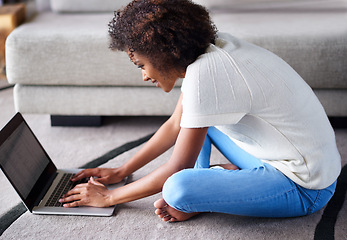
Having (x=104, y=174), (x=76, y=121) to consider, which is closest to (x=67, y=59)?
(x=76, y=121)

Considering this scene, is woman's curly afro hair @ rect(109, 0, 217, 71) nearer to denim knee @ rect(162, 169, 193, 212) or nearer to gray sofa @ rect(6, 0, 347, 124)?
denim knee @ rect(162, 169, 193, 212)

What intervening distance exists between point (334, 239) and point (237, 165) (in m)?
0.34

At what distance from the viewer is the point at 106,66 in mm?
1632

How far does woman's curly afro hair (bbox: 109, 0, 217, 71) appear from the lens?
0.95 metres

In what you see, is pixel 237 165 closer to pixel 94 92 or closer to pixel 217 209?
pixel 217 209

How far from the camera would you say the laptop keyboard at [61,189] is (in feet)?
4.01

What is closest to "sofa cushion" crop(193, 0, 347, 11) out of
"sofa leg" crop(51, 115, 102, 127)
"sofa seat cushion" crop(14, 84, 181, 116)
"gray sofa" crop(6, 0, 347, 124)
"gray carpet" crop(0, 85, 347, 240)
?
"gray sofa" crop(6, 0, 347, 124)

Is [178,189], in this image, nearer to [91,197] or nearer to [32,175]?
[91,197]

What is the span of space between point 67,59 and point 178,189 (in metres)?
0.79

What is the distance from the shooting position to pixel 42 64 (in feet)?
5.36

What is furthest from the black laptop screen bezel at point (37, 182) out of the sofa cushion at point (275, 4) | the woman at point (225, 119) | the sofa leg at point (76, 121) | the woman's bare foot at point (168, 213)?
the sofa cushion at point (275, 4)

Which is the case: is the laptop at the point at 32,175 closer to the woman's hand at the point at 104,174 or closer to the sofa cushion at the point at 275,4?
the woman's hand at the point at 104,174

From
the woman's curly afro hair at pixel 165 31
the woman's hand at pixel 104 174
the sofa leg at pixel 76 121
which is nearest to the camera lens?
the woman's curly afro hair at pixel 165 31

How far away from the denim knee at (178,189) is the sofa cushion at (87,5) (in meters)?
1.19
